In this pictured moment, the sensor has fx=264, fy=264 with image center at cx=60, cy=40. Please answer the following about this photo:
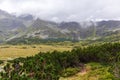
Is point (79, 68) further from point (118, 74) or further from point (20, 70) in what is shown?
point (20, 70)

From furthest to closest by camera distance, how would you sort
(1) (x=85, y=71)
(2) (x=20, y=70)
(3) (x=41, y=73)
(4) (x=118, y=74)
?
(1) (x=85, y=71)
(4) (x=118, y=74)
(2) (x=20, y=70)
(3) (x=41, y=73)

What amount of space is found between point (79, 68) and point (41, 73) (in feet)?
178

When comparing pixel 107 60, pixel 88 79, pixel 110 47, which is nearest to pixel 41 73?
pixel 88 79

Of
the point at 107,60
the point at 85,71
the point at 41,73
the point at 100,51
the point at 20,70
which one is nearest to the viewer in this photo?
the point at 41,73

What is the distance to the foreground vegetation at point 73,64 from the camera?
295 feet

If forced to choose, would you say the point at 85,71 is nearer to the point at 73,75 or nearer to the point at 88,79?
the point at 73,75

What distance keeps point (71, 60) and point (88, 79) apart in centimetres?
2834

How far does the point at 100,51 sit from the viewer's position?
14988 centimetres

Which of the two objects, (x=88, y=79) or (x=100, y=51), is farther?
(x=100, y=51)

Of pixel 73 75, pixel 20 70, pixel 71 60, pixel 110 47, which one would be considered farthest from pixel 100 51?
pixel 20 70

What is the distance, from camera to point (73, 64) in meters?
145

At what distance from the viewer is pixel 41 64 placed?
91375 mm

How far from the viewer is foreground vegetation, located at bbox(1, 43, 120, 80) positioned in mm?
90000

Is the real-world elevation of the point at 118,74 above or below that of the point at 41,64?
below
